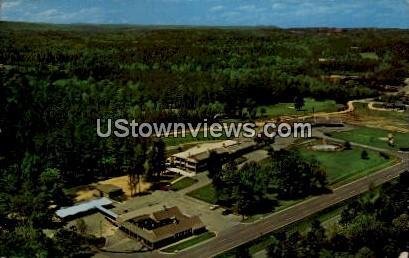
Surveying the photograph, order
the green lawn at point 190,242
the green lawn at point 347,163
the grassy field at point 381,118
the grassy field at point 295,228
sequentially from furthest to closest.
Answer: the grassy field at point 381,118, the green lawn at point 347,163, the green lawn at point 190,242, the grassy field at point 295,228

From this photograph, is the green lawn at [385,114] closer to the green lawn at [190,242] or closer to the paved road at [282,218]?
the paved road at [282,218]

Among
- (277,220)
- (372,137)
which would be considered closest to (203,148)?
(277,220)

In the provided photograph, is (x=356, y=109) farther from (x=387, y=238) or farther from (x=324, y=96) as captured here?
(x=387, y=238)

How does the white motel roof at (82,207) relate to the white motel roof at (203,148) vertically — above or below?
below

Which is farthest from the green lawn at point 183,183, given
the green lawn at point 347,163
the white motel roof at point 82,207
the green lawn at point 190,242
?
the green lawn at point 347,163

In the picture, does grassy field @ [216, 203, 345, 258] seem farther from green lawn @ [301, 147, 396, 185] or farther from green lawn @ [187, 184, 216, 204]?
green lawn @ [187, 184, 216, 204]

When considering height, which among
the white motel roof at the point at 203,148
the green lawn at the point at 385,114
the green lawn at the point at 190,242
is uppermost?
the green lawn at the point at 385,114

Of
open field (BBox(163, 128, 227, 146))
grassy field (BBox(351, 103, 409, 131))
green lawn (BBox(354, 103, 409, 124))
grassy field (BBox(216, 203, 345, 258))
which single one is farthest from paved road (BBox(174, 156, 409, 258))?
green lawn (BBox(354, 103, 409, 124))

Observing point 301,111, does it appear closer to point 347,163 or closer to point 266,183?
point 347,163
